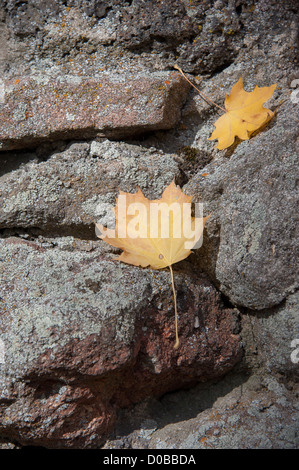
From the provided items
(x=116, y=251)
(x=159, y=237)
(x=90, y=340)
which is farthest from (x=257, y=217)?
(x=90, y=340)

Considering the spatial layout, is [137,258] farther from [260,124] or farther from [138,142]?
[260,124]

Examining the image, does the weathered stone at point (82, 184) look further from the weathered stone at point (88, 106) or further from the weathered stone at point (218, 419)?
A: the weathered stone at point (218, 419)

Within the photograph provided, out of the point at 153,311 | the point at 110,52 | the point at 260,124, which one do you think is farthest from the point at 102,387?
the point at 110,52

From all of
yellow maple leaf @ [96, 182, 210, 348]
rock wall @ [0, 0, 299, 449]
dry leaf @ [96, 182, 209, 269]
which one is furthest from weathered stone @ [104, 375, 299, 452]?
dry leaf @ [96, 182, 209, 269]

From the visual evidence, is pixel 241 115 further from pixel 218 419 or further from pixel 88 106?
pixel 218 419

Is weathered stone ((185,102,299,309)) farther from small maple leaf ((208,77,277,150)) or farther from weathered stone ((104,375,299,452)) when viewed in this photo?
weathered stone ((104,375,299,452))
